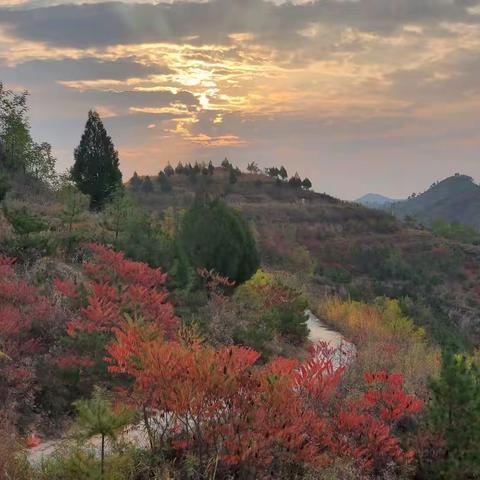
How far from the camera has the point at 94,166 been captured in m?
28.8

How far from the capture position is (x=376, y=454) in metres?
7.03

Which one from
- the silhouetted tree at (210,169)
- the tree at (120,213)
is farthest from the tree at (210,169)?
the tree at (120,213)

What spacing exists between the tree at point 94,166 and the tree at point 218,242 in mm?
12699

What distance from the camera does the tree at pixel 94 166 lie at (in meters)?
28.9

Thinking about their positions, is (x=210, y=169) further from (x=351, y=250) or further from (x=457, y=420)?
(x=457, y=420)

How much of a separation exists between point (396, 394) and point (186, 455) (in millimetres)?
2974

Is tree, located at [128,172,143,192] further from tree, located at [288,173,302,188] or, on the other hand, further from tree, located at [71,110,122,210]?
tree, located at [71,110,122,210]

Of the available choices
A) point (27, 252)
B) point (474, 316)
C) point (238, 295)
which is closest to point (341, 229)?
point (474, 316)

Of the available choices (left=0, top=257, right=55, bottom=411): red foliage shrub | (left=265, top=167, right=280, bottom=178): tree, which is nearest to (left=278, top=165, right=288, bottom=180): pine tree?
(left=265, top=167, right=280, bottom=178): tree

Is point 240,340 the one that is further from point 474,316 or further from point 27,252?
point 474,316

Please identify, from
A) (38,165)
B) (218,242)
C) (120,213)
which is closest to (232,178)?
(38,165)

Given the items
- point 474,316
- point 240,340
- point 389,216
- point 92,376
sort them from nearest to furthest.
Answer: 1. point 92,376
2. point 240,340
3. point 474,316
4. point 389,216

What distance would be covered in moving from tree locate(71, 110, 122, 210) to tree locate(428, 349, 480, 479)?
926 inches

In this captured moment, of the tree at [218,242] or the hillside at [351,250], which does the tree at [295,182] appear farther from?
the tree at [218,242]
